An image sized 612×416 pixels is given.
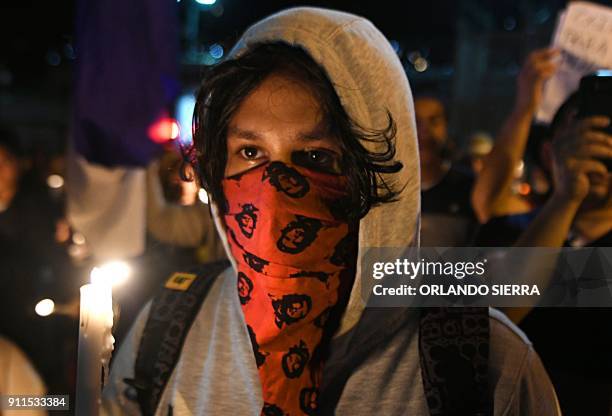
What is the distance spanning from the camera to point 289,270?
4.49ft

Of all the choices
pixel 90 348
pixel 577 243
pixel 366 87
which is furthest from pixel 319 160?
pixel 577 243

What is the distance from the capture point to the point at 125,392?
1540mm

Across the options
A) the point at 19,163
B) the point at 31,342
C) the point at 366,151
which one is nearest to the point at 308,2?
the point at 366,151

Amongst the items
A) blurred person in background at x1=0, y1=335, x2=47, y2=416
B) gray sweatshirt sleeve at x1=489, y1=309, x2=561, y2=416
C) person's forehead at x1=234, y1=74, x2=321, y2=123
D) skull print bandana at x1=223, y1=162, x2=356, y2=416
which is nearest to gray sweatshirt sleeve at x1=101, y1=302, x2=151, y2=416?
blurred person in background at x1=0, y1=335, x2=47, y2=416

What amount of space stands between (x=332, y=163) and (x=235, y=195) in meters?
0.21

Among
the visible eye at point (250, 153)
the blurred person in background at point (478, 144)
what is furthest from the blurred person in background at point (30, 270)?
the blurred person in background at point (478, 144)

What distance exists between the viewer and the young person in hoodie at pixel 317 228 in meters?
1.38

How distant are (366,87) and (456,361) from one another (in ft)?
1.80

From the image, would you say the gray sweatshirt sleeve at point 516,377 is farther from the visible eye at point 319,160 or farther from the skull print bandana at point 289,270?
the visible eye at point 319,160

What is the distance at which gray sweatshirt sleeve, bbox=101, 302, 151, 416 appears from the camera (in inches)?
60.1

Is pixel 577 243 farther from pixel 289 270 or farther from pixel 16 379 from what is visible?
pixel 16 379

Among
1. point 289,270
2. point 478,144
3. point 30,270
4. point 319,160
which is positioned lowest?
point 289,270

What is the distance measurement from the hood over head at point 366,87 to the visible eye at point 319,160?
0.07 m

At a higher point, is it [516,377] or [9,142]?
[9,142]
